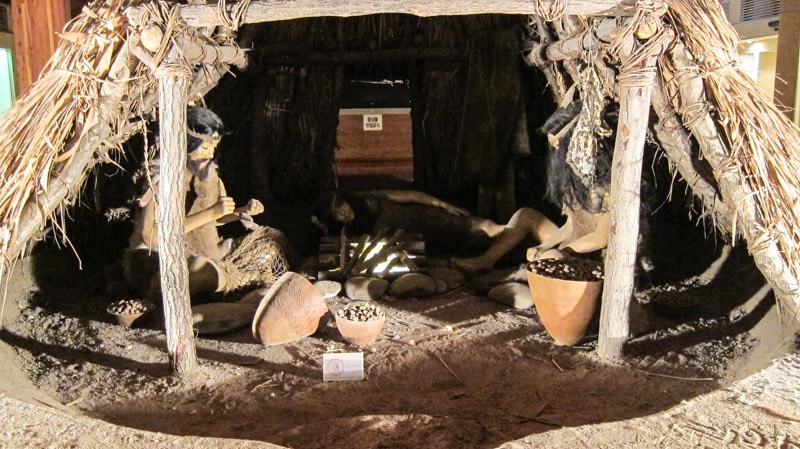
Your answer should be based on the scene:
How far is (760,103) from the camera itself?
10.7 ft

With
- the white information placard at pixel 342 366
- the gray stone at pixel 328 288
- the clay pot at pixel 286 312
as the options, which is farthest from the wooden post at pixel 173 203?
the gray stone at pixel 328 288

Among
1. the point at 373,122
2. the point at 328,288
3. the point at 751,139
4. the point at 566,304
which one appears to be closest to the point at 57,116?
the point at 328,288

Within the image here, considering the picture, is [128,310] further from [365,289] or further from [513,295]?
[513,295]

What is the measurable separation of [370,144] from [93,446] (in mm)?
6502

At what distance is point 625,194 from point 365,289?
2.10 metres

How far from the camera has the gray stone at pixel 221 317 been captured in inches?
156

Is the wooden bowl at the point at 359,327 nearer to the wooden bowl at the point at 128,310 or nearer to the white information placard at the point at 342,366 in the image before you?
the white information placard at the point at 342,366

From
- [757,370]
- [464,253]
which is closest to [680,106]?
[757,370]

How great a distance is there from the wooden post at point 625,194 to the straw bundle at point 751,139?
260 mm

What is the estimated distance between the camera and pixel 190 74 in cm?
320

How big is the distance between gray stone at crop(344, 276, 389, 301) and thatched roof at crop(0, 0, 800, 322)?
2040 millimetres

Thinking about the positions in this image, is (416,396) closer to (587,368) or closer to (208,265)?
(587,368)

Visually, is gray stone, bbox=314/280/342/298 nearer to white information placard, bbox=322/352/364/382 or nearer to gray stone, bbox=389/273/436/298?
gray stone, bbox=389/273/436/298

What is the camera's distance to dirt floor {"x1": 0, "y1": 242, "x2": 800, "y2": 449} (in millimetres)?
2436
